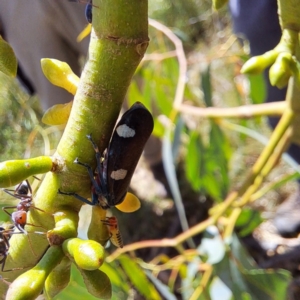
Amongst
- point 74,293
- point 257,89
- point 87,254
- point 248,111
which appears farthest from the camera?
point 257,89

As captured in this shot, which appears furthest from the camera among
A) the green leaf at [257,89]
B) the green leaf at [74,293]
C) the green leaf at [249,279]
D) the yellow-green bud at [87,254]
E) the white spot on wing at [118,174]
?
the green leaf at [257,89]

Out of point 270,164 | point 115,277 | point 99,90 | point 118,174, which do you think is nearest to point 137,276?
point 115,277

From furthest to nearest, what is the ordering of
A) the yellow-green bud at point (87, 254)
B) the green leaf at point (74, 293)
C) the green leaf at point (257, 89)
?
the green leaf at point (257, 89)
the green leaf at point (74, 293)
the yellow-green bud at point (87, 254)

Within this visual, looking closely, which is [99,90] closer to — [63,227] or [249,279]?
[63,227]

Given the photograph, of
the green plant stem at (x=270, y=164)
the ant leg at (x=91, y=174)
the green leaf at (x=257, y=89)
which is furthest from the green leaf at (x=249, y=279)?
the ant leg at (x=91, y=174)

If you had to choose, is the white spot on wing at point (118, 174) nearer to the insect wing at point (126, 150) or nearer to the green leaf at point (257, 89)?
the insect wing at point (126, 150)

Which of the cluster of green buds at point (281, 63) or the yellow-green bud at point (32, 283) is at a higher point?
the cluster of green buds at point (281, 63)

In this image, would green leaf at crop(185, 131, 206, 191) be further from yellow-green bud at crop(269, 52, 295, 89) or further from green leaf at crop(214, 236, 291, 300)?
yellow-green bud at crop(269, 52, 295, 89)

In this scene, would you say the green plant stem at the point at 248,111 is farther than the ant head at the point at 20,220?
Yes
